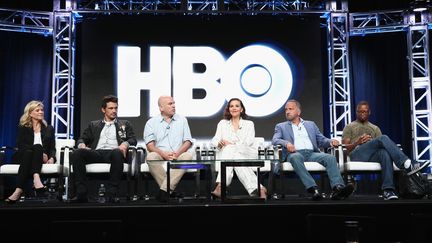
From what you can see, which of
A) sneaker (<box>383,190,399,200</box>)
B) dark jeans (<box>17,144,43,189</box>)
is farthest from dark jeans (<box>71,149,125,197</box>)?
sneaker (<box>383,190,399,200</box>)

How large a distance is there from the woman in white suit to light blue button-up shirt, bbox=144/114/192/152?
344 mm

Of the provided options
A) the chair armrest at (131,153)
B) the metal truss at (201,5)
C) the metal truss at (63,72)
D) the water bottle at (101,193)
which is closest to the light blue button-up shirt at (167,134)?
the chair armrest at (131,153)

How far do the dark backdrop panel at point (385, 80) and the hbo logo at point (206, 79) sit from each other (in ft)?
4.28

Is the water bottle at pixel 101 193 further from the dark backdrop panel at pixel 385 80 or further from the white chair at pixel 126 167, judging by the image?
the dark backdrop panel at pixel 385 80

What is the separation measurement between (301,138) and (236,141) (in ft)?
2.27

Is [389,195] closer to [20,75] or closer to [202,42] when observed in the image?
[202,42]

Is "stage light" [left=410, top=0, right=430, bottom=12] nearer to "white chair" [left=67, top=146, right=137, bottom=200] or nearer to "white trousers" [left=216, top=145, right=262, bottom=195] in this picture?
"white trousers" [left=216, top=145, right=262, bottom=195]

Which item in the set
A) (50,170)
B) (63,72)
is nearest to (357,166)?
(50,170)

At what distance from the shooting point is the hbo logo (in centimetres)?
730

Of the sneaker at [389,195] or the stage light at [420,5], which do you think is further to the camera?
the stage light at [420,5]

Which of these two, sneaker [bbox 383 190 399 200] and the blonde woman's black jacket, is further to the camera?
the blonde woman's black jacket

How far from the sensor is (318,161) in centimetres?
562

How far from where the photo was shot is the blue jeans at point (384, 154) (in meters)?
5.45

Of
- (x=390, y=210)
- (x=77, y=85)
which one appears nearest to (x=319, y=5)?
(x=77, y=85)
